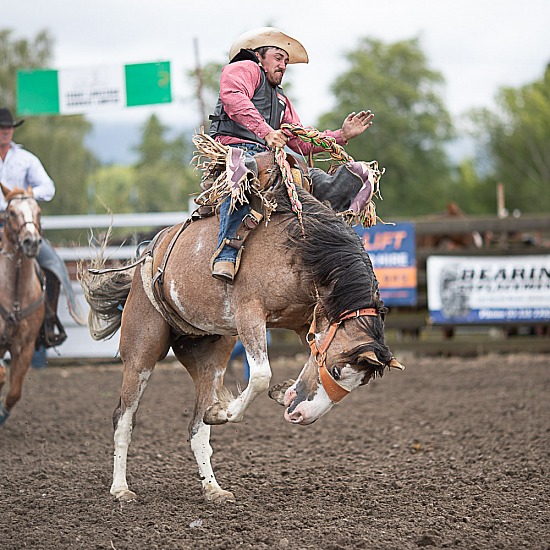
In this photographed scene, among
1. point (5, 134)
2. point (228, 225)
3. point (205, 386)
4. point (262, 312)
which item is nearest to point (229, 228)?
point (228, 225)

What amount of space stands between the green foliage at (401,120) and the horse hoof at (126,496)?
101 feet

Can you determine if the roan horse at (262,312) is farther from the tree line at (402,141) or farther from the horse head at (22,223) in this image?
the tree line at (402,141)

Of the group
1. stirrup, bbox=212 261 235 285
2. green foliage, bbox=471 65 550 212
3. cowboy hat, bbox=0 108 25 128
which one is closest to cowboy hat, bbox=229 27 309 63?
stirrup, bbox=212 261 235 285

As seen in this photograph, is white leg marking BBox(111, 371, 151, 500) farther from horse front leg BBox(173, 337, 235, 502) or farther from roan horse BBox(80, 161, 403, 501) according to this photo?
horse front leg BBox(173, 337, 235, 502)

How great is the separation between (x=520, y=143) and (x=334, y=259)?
32.8m

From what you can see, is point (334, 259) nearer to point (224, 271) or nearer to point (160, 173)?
point (224, 271)

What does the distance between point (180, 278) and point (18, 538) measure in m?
1.53

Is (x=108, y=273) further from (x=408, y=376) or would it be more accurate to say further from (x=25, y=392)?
(x=408, y=376)

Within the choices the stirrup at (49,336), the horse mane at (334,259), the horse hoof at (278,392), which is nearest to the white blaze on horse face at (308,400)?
the horse hoof at (278,392)

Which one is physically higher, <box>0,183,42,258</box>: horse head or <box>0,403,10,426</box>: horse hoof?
<box>0,183,42,258</box>: horse head

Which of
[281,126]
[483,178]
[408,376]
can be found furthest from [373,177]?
[483,178]

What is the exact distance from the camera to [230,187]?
4.27m

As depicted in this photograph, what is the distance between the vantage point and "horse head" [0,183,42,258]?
6.94 meters

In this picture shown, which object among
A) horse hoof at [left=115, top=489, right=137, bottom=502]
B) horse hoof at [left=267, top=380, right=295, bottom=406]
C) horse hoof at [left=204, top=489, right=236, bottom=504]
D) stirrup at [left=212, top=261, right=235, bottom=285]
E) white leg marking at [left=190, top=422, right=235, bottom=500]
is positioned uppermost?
stirrup at [left=212, top=261, right=235, bottom=285]
